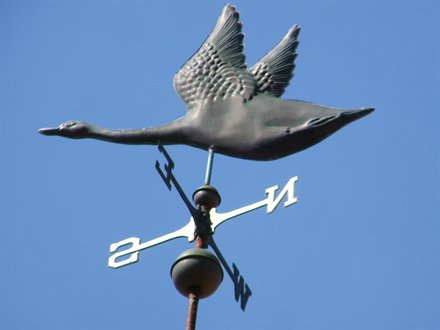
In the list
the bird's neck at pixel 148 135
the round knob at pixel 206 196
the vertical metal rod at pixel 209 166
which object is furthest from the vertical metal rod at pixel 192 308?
the bird's neck at pixel 148 135

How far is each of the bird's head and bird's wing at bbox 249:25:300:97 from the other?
102 centimetres

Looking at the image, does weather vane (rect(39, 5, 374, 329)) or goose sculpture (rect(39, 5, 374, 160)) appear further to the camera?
goose sculpture (rect(39, 5, 374, 160))

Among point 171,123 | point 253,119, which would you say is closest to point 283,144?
point 253,119

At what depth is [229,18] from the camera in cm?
628

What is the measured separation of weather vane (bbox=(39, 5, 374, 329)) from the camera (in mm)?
4989

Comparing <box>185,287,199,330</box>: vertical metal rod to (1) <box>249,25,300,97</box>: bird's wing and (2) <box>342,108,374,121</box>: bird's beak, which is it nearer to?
(2) <box>342,108,374,121</box>: bird's beak

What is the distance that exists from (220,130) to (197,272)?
99cm

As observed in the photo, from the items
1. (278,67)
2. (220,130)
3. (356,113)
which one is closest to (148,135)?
(220,130)

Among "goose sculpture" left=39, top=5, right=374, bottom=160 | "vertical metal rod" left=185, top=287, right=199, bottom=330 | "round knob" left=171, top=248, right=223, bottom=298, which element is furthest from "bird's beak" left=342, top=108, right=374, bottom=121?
"vertical metal rod" left=185, top=287, right=199, bottom=330

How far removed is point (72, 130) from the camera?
602 cm

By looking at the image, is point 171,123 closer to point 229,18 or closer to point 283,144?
point 283,144

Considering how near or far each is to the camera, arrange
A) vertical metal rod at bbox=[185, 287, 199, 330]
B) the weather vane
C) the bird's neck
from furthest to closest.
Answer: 1. the bird's neck
2. the weather vane
3. vertical metal rod at bbox=[185, 287, 199, 330]

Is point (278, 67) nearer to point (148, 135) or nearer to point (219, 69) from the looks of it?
point (219, 69)

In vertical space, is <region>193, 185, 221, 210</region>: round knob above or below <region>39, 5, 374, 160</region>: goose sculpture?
below
